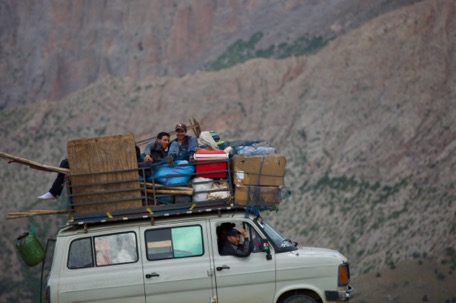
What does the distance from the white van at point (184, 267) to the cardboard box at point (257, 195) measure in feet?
0.81

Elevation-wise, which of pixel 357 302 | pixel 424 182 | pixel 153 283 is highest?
pixel 153 283

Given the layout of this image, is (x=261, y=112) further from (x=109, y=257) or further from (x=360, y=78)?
(x=109, y=257)

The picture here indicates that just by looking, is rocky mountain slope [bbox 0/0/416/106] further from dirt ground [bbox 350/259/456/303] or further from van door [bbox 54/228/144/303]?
van door [bbox 54/228/144/303]

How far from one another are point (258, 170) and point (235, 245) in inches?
48.6

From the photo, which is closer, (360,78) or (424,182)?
(424,182)

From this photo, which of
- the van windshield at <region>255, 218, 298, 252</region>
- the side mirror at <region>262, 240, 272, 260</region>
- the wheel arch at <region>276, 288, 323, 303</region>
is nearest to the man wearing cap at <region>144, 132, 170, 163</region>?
the van windshield at <region>255, 218, 298, 252</region>

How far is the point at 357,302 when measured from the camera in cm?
3053

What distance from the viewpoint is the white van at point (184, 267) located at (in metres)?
13.8

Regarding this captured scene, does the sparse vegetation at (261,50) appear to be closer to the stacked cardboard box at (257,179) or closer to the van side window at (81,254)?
the stacked cardboard box at (257,179)

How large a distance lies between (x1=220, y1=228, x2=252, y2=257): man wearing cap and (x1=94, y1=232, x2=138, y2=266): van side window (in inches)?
55.2

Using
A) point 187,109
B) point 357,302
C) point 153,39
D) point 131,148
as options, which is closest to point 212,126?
point 187,109

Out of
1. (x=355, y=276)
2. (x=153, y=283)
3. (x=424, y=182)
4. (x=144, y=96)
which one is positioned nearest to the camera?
(x=153, y=283)

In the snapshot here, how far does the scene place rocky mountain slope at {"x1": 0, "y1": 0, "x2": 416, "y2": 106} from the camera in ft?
164

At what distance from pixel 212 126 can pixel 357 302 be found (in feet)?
58.6
